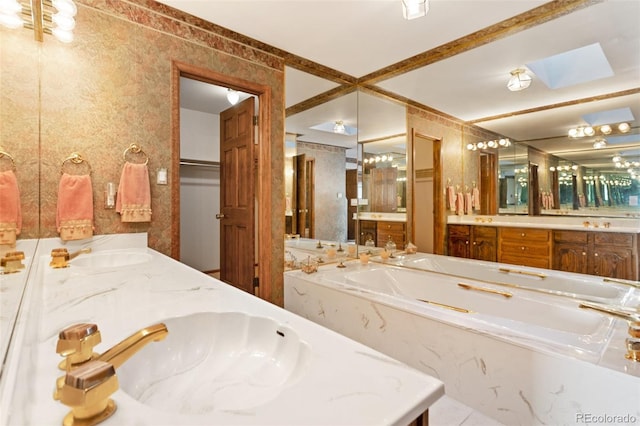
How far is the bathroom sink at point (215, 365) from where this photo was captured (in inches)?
26.8

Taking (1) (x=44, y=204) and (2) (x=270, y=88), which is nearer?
(1) (x=44, y=204)

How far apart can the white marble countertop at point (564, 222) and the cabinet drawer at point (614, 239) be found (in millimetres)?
24

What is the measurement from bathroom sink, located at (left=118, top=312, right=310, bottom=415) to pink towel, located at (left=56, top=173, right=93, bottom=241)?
1.34 meters

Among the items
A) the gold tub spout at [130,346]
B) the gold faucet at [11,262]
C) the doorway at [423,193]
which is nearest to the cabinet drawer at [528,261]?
the doorway at [423,193]

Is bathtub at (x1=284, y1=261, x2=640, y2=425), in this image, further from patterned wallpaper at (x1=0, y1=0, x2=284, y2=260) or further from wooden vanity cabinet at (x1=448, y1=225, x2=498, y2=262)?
patterned wallpaper at (x1=0, y1=0, x2=284, y2=260)

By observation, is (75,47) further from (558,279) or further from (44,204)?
(558,279)

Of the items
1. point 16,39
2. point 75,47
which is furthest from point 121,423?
point 75,47

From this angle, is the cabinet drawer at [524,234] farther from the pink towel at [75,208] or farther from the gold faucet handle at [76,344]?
the pink towel at [75,208]

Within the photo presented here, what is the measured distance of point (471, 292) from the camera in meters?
2.31

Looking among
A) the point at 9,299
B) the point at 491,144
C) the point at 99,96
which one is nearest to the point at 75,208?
the point at 99,96

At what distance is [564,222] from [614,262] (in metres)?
0.32

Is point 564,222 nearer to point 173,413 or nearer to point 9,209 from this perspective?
point 173,413

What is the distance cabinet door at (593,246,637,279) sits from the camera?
1665mm

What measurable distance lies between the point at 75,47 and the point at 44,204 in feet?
3.02
